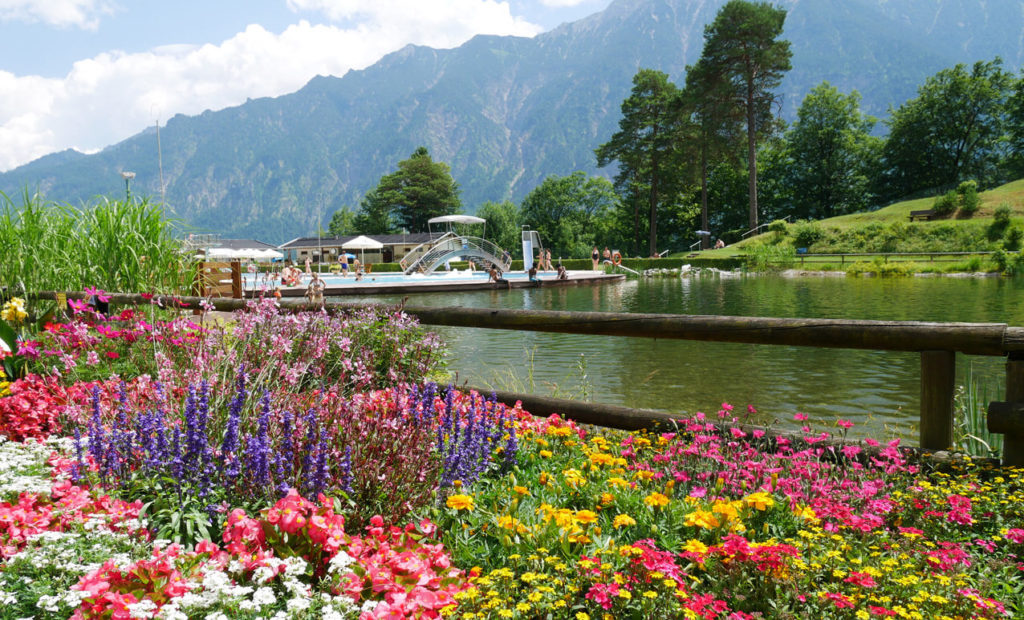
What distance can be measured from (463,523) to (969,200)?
4589 cm

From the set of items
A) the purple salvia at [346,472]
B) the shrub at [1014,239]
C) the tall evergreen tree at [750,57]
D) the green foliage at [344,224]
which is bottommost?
the purple salvia at [346,472]

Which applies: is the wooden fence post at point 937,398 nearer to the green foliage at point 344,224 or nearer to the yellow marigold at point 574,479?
the yellow marigold at point 574,479

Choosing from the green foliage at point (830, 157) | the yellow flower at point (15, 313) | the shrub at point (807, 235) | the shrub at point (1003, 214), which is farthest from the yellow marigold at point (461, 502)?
the green foliage at point (830, 157)

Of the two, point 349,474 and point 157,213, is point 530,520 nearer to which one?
point 349,474

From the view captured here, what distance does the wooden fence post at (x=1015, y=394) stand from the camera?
244 cm

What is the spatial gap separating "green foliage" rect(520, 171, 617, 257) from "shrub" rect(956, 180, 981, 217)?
3448 centimetres

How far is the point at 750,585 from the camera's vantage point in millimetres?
1657

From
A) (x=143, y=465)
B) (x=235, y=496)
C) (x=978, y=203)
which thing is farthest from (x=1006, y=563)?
(x=978, y=203)

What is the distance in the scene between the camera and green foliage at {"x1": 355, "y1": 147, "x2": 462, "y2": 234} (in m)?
83.4

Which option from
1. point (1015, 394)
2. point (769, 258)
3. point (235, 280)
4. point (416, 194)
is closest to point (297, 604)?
point (1015, 394)

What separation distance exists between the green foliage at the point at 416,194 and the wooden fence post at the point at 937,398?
8220 cm

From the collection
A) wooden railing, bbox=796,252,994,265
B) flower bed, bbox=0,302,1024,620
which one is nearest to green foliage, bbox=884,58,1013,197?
wooden railing, bbox=796,252,994,265

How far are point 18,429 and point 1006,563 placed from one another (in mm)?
3913

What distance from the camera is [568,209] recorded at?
77.9 metres
